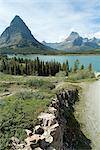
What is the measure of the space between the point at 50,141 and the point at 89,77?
74160 mm

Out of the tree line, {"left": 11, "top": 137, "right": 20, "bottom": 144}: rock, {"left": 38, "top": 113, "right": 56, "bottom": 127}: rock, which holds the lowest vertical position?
the tree line

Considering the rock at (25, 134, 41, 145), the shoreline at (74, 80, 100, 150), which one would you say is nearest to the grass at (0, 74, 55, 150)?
the rock at (25, 134, 41, 145)

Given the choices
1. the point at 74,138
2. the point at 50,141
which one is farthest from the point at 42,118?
the point at 74,138

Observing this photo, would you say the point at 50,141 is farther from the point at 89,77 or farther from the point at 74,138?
the point at 89,77

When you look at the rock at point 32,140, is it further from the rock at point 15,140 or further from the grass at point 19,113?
the grass at point 19,113

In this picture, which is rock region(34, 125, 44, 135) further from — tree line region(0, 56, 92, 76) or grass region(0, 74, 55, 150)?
tree line region(0, 56, 92, 76)

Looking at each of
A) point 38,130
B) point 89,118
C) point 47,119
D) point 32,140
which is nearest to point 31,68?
point 89,118

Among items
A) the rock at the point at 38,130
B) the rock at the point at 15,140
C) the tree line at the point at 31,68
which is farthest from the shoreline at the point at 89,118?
the tree line at the point at 31,68

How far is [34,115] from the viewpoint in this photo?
20.3m

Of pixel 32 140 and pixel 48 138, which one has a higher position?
pixel 32 140

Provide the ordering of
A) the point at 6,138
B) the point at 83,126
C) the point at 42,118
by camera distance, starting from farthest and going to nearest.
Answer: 1. the point at 83,126
2. the point at 42,118
3. the point at 6,138

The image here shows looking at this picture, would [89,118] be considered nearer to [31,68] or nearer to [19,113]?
[19,113]

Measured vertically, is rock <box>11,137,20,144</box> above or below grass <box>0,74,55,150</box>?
below

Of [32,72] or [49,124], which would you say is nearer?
[49,124]
